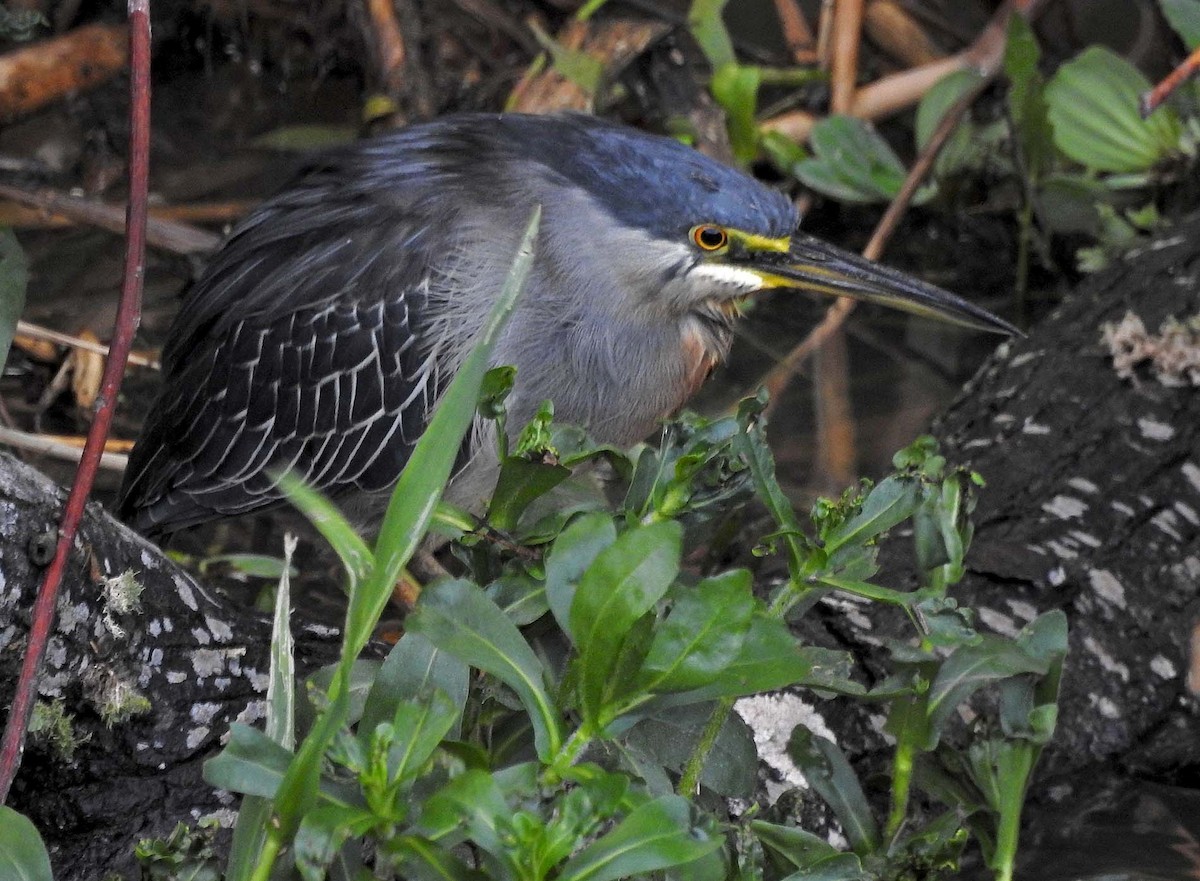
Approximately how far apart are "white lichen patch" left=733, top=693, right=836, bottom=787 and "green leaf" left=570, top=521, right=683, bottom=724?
0.78 meters

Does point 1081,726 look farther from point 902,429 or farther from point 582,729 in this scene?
point 902,429

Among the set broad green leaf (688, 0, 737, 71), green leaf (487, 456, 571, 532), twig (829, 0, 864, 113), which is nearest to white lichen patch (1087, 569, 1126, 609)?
green leaf (487, 456, 571, 532)

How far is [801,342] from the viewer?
4711 millimetres

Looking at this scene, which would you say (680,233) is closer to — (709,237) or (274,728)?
(709,237)

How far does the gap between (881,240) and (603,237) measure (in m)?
1.73

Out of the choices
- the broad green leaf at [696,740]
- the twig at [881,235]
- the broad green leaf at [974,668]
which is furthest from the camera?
the twig at [881,235]

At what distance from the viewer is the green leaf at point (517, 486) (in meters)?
1.68

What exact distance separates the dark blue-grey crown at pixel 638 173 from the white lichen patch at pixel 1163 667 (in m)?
0.99

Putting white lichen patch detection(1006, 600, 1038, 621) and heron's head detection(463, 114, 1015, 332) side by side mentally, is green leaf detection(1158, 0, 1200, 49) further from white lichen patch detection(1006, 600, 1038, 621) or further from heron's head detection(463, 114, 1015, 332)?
white lichen patch detection(1006, 600, 1038, 621)

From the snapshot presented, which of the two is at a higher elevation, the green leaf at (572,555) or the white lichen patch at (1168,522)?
the green leaf at (572,555)

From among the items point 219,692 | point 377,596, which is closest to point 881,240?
point 219,692

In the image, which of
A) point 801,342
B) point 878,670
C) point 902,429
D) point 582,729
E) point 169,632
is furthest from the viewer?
point 801,342

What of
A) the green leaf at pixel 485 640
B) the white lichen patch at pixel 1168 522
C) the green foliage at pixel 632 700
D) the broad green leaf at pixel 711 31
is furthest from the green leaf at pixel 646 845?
the broad green leaf at pixel 711 31

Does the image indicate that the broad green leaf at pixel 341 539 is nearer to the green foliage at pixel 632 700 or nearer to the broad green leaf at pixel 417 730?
the green foliage at pixel 632 700
